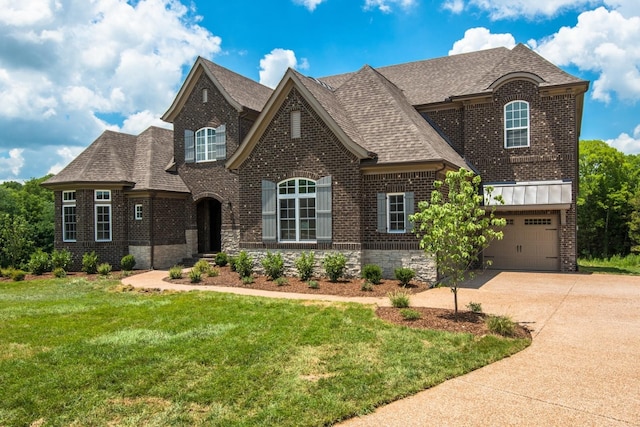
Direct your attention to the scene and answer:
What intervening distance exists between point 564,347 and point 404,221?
7607 millimetres

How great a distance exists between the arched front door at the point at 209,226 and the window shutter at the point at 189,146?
7.10ft

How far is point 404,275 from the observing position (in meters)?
13.6

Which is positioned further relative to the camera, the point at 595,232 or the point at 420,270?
the point at 595,232

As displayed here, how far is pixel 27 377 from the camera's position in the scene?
20.1 feet

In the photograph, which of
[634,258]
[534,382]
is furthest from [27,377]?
[634,258]

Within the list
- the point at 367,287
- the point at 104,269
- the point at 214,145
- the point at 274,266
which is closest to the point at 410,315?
the point at 367,287

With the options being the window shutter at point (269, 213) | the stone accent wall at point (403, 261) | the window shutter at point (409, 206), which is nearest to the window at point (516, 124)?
the window shutter at point (409, 206)

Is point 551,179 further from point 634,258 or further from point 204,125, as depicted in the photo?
point 204,125

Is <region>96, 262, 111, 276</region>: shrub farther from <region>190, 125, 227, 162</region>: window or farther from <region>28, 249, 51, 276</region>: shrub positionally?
<region>190, 125, 227, 162</region>: window

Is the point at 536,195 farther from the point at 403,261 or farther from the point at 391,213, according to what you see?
the point at 403,261

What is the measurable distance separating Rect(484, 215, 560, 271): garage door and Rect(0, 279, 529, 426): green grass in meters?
11.3

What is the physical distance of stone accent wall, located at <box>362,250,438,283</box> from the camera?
14.2 metres

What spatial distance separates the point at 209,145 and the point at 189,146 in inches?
43.7

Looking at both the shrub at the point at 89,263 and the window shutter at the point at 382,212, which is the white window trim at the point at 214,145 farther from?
the window shutter at the point at 382,212
